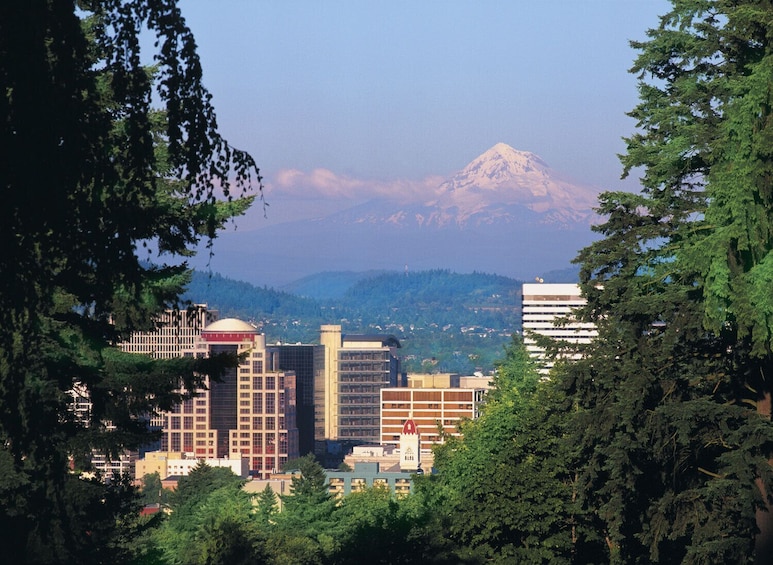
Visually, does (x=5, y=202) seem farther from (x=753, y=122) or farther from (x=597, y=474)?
(x=597, y=474)

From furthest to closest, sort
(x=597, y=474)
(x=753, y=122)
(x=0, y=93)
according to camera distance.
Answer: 1. (x=597, y=474)
2. (x=753, y=122)
3. (x=0, y=93)

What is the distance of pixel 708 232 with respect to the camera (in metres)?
33.9

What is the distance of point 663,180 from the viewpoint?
3628 cm

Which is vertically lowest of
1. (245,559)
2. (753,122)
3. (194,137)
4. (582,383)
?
(245,559)

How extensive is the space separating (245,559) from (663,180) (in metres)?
13.6

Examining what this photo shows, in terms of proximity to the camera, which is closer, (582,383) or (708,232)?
(708,232)

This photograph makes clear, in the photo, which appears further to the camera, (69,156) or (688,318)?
(688,318)

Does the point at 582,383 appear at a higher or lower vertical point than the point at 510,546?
higher

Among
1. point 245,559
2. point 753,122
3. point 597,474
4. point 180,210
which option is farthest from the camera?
point 245,559

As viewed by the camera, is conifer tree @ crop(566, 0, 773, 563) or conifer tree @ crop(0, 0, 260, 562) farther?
conifer tree @ crop(566, 0, 773, 563)

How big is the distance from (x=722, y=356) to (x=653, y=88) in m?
6.75

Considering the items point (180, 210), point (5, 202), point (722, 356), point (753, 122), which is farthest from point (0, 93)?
point (722, 356)

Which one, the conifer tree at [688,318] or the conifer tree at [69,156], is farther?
the conifer tree at [688,318]

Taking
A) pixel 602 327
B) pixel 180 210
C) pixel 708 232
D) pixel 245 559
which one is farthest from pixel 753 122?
pixel 245 559
